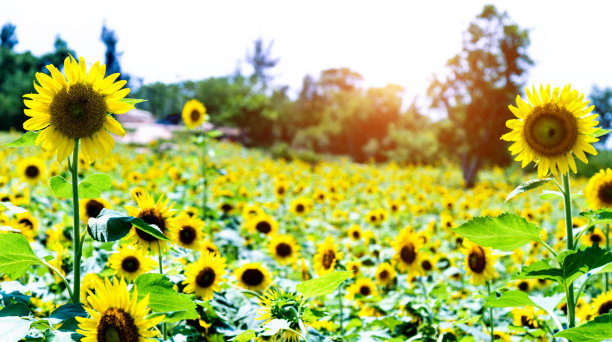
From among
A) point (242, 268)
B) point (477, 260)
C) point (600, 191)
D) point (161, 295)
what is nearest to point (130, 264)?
point (242, 268)

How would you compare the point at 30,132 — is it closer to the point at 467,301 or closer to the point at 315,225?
the point at 467,301

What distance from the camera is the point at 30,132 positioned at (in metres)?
1.34

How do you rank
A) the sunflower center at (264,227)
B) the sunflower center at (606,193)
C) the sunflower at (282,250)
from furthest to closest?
the sunflower center at (264,227) → the sunflower at (282,250) → the sunflower center at (606,193)

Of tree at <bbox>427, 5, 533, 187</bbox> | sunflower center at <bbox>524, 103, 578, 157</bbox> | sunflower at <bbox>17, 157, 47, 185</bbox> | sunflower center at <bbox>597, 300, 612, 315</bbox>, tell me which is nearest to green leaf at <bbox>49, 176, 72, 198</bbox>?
sunflower center at <bbox>524, 103, 578, 157</bbox>

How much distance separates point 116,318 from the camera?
45.0 inches

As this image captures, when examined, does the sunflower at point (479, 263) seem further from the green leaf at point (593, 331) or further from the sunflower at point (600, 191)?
the green leaf at point (593, 331)

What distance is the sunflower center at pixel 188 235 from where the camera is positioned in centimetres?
227

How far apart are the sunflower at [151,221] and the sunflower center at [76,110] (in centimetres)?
35

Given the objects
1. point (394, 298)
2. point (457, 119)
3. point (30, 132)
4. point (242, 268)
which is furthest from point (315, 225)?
point (457, 119)

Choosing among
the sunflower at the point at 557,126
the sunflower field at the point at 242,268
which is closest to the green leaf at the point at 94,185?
the sunflower field at the point at 242,268

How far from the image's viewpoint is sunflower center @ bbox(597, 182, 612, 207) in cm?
214

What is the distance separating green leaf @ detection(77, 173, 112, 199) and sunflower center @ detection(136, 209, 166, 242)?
23 centimetres

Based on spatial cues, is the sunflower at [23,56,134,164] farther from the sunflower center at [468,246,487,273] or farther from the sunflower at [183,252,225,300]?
the sunflower center at [468,246,487,273]

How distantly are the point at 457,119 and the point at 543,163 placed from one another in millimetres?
16558
